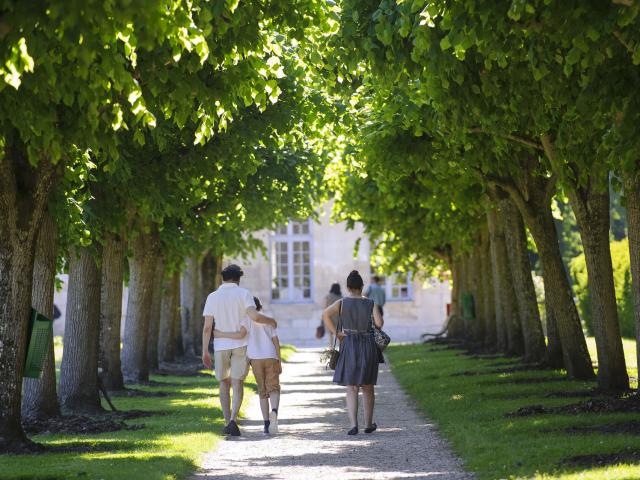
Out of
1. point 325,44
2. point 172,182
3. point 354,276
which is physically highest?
point 325,44

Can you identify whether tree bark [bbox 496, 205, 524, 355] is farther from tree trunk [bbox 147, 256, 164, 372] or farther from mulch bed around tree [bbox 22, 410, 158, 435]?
mulch bed around tree [bbox 22, 410, 158, 435]

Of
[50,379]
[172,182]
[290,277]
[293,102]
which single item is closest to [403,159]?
[293,102]

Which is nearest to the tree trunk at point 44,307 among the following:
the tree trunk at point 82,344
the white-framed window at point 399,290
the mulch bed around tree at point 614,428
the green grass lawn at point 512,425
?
the tree trunk at point 82,344

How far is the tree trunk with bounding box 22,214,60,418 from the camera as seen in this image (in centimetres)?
1331

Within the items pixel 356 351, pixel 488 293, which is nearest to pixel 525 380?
pixel 356 351

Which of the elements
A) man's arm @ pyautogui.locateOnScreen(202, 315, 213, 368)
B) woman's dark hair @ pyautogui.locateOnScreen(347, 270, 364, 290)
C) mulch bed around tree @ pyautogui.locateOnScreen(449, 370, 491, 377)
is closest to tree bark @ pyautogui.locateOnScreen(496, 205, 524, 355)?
mulch bed around tree @ pyautogui.locateOnScreen(449, 370, 491, 377)

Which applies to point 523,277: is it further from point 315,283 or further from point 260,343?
point 315,283

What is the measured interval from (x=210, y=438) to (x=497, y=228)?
12.3 metres

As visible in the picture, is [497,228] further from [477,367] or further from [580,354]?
[580,354]

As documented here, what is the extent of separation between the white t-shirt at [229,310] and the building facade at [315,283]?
1525 inches

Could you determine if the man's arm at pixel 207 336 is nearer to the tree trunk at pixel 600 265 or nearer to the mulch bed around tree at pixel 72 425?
the mulch bed around tree at pixel 72 425

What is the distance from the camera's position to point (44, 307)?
13594 millimetres

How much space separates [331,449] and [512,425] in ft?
6.04

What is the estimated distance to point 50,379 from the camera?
538 inches
